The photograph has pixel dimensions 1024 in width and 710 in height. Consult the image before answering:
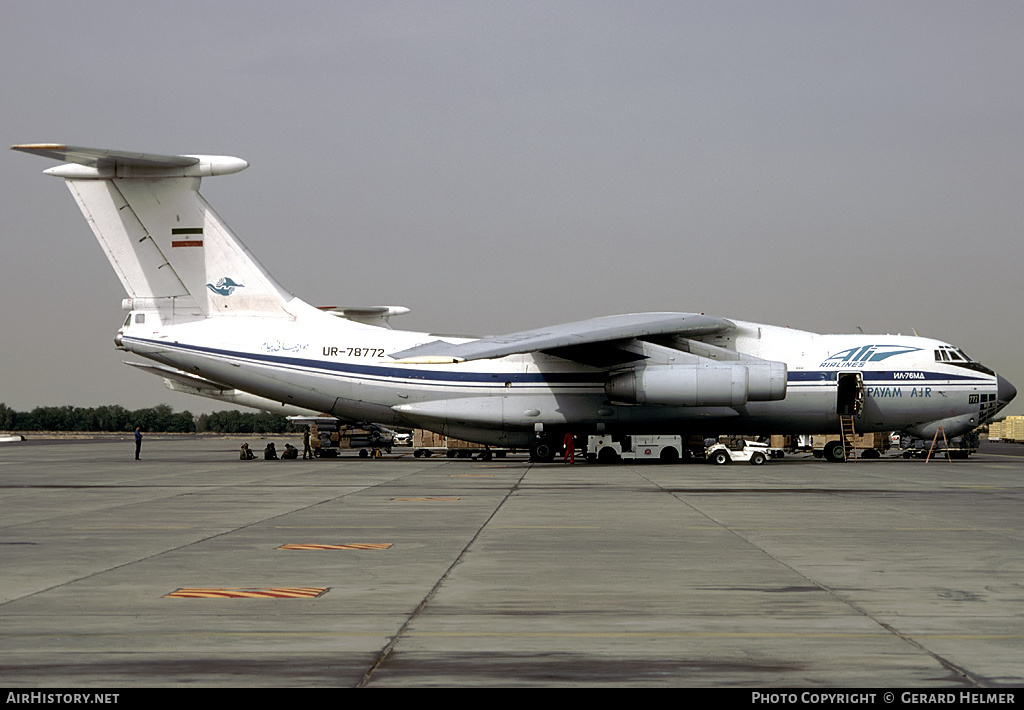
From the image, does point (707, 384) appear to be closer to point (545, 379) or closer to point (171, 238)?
point (545, 379)

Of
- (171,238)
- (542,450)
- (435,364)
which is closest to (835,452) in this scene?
(542,450)

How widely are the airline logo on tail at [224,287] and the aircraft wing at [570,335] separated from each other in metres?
6.34

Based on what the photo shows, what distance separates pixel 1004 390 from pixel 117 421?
114 m

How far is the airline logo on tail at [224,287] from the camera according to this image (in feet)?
105

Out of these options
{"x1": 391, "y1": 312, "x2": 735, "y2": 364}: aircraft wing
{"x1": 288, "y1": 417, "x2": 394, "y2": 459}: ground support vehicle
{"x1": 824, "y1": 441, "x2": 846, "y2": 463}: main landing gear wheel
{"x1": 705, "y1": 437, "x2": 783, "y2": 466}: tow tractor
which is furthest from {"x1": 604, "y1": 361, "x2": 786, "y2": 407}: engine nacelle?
{"x1": 288, "y1": 417, "x2": 394, "y2": 459}: ground support vehicle

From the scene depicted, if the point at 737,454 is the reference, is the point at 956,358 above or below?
above

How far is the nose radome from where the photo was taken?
106 feet

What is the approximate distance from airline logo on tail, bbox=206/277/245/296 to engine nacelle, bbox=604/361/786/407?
11.8 meters

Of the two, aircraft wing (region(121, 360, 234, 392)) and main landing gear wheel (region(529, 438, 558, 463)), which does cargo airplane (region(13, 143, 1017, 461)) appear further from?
aircraft wing (region(121, 360, 234, 392))

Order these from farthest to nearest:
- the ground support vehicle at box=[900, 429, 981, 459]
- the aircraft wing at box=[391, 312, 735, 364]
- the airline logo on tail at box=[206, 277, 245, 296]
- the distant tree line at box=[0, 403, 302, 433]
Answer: the distant tree line at box=[0, 403, 302, 433], the ground support vehicle at box=[900, 429, 981, 459], the airline logo on tail at box=[206, 277, 245, 296], the aircraft wing at box=[391, 312, 735, 364]

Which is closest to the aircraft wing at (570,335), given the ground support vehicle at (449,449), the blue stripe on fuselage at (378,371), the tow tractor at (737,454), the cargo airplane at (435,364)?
the cargo airplane at (435,364)

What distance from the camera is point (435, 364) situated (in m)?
31.2

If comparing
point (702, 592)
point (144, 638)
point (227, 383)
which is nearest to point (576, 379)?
point (227, 383)
